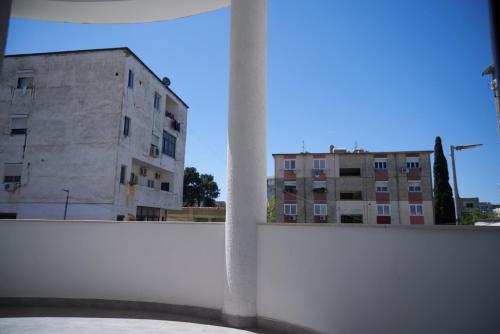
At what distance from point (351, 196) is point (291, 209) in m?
6.44

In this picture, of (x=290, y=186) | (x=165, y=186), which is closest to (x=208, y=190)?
(x=290, y=186)

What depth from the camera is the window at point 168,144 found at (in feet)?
78.9

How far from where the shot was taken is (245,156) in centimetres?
429

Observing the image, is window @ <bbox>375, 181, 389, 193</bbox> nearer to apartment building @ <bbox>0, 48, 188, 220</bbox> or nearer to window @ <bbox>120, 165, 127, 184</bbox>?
apartment building @ <bbox>0, 48, 188, 220</bbox>

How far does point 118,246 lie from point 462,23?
6583 millimetres

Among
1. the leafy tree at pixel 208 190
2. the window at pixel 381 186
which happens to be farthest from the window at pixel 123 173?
the leafy tree at pixel 208 190

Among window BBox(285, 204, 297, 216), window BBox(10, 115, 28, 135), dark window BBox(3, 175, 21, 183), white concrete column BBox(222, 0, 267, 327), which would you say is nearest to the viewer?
white concrete column BBox(222, 0, 267, 327)

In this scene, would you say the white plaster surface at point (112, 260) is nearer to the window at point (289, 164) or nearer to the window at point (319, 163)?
the window at point (289, 164)

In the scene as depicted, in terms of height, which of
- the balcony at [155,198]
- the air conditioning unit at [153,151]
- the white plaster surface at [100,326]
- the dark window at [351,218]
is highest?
the air conditioning unit at [153,151]

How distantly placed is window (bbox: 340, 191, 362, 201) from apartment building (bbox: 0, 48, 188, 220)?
21.6 metres

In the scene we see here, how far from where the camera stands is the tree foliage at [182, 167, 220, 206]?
46.8 m

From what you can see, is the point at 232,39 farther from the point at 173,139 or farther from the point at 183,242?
the point at 173,139

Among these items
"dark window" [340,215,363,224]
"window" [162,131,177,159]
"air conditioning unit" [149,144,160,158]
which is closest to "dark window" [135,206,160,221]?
"air conditioning unit" [149,144,160,158]

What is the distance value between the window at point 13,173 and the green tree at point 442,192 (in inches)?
1152
